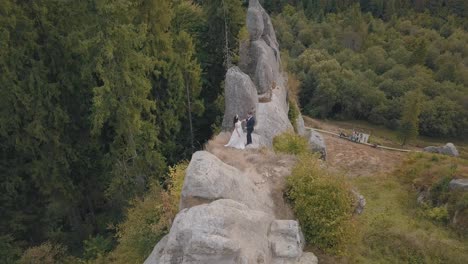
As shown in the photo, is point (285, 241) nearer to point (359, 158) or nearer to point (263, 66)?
point (263, 66)

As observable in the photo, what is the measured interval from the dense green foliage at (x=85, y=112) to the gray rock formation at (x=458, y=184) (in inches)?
680

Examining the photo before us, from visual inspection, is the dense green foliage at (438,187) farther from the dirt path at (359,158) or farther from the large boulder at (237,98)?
the large boulder at (237,98)

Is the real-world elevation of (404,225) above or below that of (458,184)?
below

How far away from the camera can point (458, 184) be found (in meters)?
27.7

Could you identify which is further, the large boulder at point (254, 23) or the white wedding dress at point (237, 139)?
the large boulder at point (254, 23)

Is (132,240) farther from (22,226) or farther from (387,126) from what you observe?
(387,126)

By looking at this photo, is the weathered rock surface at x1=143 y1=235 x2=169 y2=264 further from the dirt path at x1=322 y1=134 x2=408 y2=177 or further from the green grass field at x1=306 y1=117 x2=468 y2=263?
the dirt path at x1=322 y1=134 x2=408 y2=177

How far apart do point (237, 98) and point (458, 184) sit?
17.0 meters

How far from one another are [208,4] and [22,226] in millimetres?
19773

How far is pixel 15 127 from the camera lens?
2177cm

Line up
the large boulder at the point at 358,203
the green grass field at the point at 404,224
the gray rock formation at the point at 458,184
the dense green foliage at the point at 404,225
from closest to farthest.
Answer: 1. the large boulder at the point at 358,203
2. the green grass field at the point at 404,224
3. the dense green foliage at the point at 404,225
4. the gray rock formation at the point at 458,184

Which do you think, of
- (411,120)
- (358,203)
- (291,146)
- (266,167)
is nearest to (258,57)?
(291,146)

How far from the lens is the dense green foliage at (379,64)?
220 feet

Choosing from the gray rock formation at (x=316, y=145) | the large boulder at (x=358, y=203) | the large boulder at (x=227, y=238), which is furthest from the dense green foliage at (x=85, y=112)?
the large boulder at (x=358, y=203)
